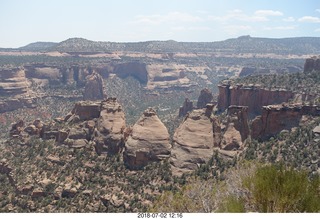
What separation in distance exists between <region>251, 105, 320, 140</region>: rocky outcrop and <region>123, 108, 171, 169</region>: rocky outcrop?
1525 cm

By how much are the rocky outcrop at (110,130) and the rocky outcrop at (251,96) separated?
35.4 m

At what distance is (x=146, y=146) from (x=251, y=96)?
1532 inches

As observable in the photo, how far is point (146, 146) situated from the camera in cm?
6719

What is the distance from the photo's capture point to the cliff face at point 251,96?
92.8m

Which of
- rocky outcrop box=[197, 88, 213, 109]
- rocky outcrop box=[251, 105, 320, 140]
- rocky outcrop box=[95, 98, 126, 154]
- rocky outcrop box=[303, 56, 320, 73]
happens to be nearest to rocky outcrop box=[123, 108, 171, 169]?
rocky outcrop box=[95, 98, 126, 154]

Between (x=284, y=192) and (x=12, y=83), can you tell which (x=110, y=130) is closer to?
(x=284, y=192)

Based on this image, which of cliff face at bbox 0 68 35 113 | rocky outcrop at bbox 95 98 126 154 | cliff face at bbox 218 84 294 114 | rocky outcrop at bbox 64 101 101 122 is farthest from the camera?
cliff face at bbox 0 68 35 113

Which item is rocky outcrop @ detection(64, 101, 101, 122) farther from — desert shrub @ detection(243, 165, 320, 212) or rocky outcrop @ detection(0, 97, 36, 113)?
rocky outcrop @ detection(0, 97, 36, 113)

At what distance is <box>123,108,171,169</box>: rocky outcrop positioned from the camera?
219 feet

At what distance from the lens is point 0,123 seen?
15100 centimetres

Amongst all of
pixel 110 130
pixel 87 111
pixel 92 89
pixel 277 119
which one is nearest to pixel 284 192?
pixel 277 119

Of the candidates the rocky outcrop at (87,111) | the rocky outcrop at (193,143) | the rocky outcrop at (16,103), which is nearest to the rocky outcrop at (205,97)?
the rocky outcrop at (87,111)

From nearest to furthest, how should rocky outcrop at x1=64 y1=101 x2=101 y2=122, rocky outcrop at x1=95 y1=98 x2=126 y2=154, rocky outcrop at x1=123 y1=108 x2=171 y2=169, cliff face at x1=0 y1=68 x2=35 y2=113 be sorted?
Result: rocky outcrop at x1=123 y1=108 x2=171 y2=169
rocky outcrop at x1=95 y1=98 x2=126 y2=154
rocky outcrop at x1=64 y1=101 x2=101 y2=122
cliff face at x1=0 y1=68 x2=35 y2=113

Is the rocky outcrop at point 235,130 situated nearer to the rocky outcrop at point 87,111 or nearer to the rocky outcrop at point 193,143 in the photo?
the rocky outcrop at point 193,143
